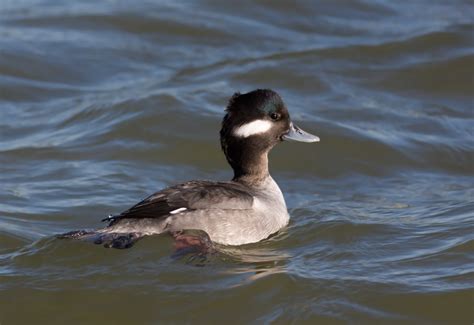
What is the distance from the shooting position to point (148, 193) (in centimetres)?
1265

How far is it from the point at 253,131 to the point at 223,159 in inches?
105

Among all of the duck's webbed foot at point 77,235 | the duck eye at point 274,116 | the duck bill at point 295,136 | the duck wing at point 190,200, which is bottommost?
the duck's webbed foot at point 77,235

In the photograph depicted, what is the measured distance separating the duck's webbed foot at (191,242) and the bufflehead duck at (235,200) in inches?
1.9

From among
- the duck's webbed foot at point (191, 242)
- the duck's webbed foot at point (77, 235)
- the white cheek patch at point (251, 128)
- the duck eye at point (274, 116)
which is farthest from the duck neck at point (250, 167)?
the duck's webbed foot at point (77, 235)

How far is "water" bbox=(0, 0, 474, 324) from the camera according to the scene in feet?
31.9

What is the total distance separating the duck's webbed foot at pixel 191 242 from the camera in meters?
10.2

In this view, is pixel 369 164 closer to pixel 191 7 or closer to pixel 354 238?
pixel 354 238

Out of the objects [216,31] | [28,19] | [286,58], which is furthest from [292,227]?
[28,19]

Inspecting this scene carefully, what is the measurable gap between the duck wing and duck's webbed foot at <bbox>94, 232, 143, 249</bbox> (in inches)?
7.3

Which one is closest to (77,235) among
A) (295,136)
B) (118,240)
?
(118,240)

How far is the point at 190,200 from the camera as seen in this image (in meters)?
10.5

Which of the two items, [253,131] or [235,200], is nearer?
[235,200]

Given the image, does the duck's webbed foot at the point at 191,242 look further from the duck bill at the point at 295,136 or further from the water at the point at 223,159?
the duck bill at the point at 295,136

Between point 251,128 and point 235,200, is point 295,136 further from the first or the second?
point 235,200
